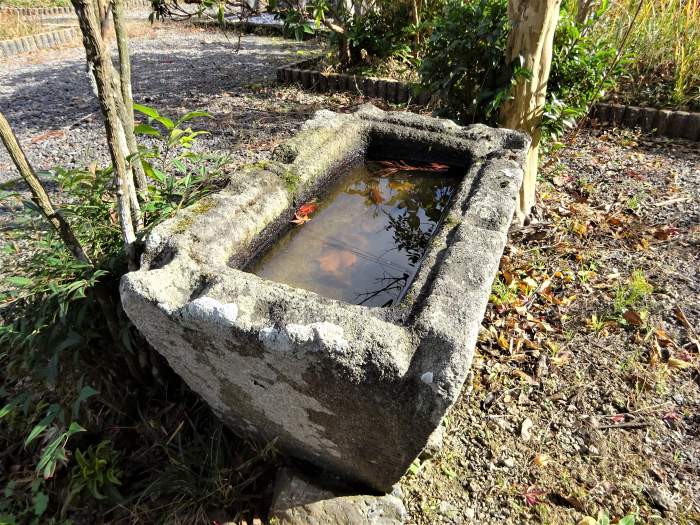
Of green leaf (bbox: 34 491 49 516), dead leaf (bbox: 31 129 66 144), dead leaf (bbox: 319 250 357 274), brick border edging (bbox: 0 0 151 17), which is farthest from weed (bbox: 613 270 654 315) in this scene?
brick border edging (bbox: 0 0 151 17)

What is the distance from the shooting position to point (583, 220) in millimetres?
3049

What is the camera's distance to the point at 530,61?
98.1 inches

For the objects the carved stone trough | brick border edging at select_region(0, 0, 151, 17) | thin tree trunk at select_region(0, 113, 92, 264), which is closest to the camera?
the carved stone trough

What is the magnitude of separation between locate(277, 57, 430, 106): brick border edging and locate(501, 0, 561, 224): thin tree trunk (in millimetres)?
2107

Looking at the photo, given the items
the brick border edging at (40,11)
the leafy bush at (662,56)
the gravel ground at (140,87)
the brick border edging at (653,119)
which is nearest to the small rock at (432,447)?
the gravel ground at (140,87)

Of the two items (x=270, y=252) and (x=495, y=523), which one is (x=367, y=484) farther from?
(x=270, y=252)

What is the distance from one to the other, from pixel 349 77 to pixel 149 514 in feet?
15.2

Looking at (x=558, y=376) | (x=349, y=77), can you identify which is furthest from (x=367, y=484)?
(x=349, y=77)

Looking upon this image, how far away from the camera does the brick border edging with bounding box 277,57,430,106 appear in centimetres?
489

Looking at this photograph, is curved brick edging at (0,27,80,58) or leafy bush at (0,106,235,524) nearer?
leafy bush at (0,106,235,524)

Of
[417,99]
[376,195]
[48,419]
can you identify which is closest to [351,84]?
[417,99]

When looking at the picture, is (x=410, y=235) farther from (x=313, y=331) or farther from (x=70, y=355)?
(x=70, y=355)

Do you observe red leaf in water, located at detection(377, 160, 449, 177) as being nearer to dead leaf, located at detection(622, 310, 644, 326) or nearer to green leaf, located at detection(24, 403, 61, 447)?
dead leaf, located at detection(622, 310, 644, 326)

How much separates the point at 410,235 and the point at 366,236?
20 centimetres
